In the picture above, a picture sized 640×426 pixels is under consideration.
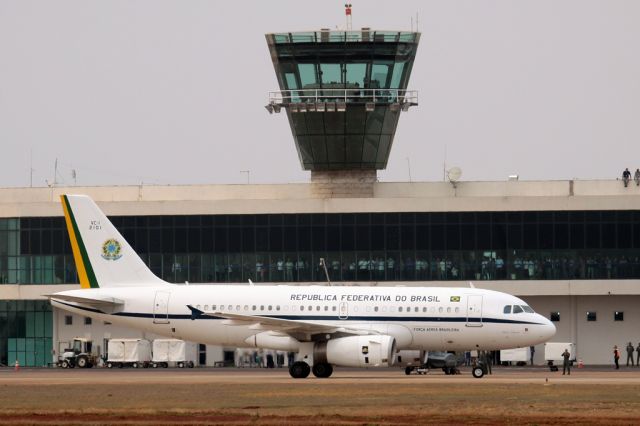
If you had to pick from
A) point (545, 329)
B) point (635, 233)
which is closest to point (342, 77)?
point (635, 233)

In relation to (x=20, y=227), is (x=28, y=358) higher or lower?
lower

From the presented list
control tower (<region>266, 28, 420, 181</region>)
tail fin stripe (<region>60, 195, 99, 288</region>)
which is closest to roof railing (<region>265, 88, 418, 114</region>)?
control tower (<region>266, 28, 420, 181</region>)

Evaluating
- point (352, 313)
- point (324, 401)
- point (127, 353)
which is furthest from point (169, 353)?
point (324, 401)

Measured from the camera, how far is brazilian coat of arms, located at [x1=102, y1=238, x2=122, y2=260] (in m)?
65.4

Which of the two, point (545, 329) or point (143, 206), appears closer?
point (545, 329)

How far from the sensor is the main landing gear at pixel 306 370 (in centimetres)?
5978

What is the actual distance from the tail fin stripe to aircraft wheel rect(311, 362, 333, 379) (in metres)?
11.6

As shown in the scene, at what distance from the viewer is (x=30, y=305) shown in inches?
3720

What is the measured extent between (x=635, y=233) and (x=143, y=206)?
101 ft

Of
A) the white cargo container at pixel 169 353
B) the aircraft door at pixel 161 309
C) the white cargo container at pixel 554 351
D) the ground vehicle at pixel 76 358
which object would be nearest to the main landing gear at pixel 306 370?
the aircraft door at pixel 161 309

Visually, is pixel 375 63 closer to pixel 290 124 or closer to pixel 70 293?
pixel 290 124

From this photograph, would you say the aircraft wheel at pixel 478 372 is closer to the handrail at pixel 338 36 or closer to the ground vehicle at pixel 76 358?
the ground vehicle at pixel 76 358

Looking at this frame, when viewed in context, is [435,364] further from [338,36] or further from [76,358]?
[338,36]

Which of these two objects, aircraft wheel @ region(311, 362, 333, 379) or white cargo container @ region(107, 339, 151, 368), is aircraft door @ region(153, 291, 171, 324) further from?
white cargo container @ region(107, 339, 151, 368)
